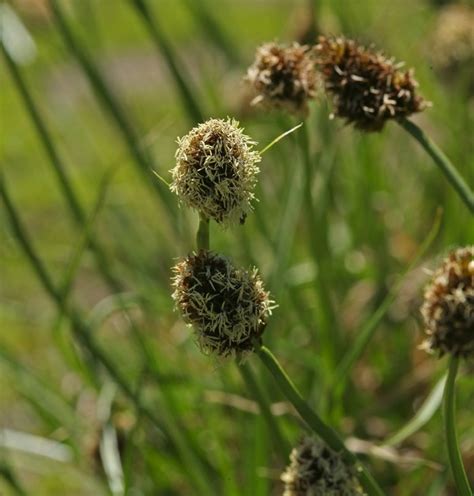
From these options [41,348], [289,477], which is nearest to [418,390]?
[289,477]

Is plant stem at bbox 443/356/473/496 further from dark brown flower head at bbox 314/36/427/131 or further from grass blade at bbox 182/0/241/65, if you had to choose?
grass blade at bbox 182/0/241/65

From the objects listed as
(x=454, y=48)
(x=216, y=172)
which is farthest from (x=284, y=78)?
(x=454, y=48)

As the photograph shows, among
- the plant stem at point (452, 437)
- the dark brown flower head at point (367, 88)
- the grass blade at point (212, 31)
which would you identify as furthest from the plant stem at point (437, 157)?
the grass blade at point (212, 31)

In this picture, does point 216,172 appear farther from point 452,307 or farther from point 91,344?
point 91,344

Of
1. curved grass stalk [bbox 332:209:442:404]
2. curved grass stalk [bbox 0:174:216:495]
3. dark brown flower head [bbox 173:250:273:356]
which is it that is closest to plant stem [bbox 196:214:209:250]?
dark brown flower head [bbox 173:250:273:356]

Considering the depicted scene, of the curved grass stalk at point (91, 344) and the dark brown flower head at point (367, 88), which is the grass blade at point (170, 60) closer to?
the curved grass stalk at point (91, 344)

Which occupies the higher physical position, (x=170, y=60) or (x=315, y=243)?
(x=170, y=60)
